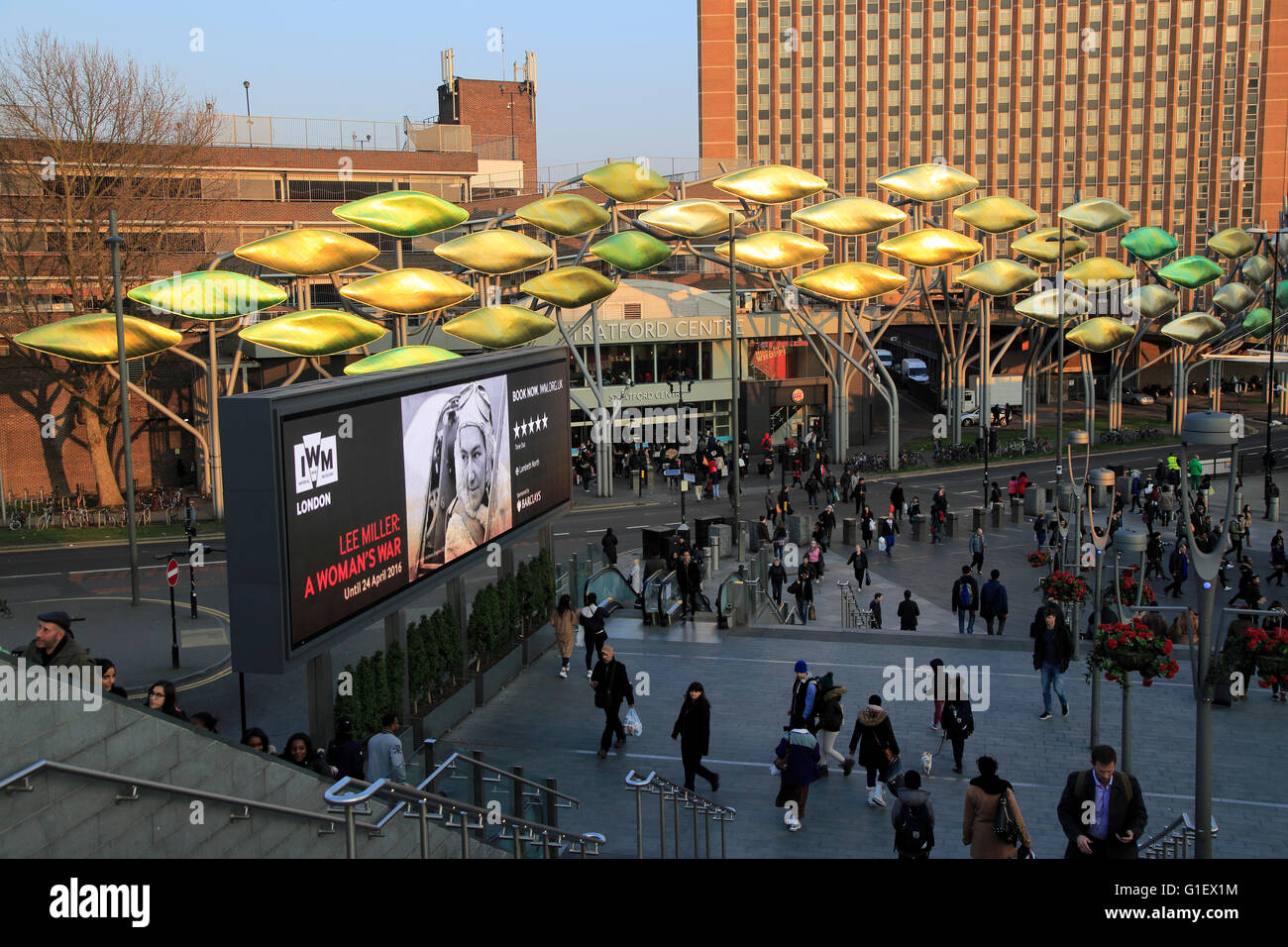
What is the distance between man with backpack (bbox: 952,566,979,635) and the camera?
22.8 metres

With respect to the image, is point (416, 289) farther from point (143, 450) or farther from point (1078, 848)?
point (1078, 848)

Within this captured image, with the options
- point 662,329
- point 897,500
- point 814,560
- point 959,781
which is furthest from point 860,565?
point 662,329

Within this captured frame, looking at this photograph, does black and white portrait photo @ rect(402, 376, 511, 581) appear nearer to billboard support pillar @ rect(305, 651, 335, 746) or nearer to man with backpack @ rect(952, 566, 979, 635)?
billboard support pillar @ rect(305, 651, 335, 746)

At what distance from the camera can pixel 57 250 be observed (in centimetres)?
3975

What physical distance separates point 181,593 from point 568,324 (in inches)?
1014

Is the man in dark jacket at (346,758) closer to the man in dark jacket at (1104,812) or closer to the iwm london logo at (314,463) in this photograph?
the iwm london logo at (314,463)

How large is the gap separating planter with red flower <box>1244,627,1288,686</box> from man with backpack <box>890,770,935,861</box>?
2922 millimetres

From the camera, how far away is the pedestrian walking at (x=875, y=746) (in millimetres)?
13117

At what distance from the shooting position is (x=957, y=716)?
46.5ft

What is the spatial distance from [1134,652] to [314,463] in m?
8.22

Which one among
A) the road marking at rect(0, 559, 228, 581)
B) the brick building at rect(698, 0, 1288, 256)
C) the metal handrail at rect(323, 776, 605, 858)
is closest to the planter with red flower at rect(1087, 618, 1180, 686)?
the metal handrail at rect(323, 776, 605, 858)

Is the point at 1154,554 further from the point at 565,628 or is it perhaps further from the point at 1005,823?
the point at 1005,823

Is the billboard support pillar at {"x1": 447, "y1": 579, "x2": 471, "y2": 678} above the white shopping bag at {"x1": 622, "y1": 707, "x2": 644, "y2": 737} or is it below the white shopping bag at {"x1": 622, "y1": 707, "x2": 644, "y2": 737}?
above
